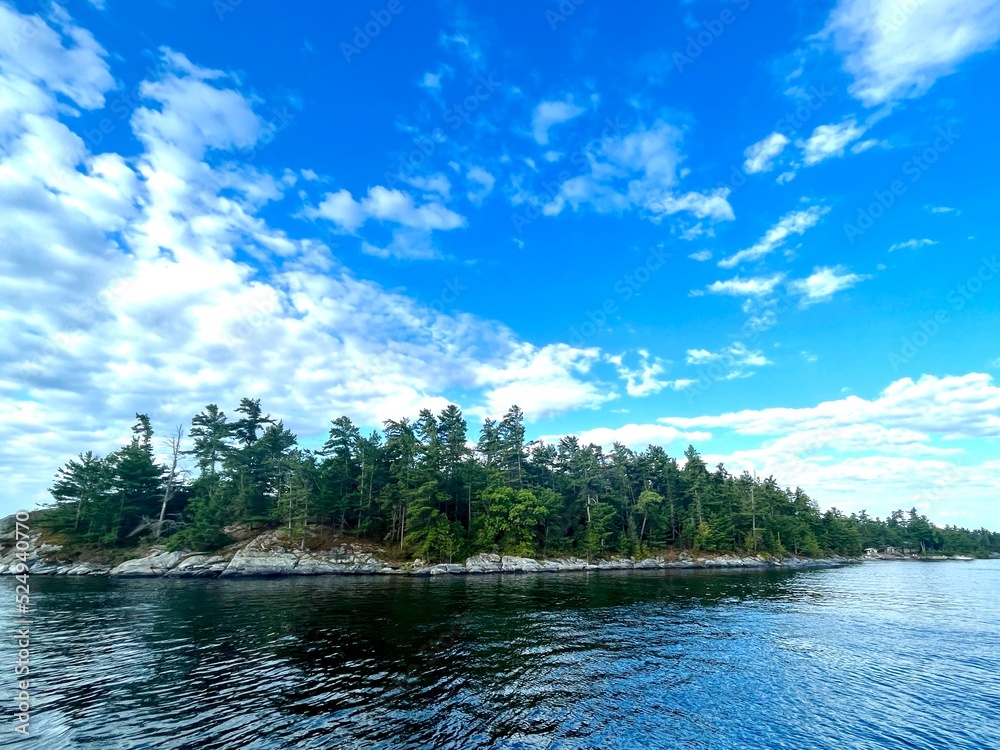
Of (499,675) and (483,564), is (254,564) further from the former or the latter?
(499,675)

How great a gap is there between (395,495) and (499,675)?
210 ft

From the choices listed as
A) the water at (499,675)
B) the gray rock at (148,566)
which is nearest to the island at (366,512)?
the gray rock at (148,566)

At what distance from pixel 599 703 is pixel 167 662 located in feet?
72.0

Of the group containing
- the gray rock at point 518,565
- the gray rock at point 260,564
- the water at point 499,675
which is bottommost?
the gray rock at point 518,565

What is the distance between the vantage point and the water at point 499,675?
14.9 m

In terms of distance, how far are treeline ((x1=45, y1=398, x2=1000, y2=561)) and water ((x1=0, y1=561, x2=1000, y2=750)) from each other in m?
37.0

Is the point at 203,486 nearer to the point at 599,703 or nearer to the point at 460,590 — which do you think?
the point at 460,590

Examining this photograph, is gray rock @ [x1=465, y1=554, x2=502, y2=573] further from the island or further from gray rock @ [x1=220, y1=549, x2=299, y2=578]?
gray rock @ [x1=220, y1=549, x2=299, y2=578]

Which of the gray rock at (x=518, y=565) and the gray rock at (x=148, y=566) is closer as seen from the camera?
the gray rock at (x=148, y=566)

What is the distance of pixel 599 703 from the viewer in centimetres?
1759

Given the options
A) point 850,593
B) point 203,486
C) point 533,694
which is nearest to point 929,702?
point 533,694

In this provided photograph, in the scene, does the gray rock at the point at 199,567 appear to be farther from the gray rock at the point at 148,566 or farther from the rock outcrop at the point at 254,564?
the gray rock at the point at 148,566

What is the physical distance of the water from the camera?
48.9 feet

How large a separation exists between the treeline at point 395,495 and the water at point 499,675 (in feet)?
121
